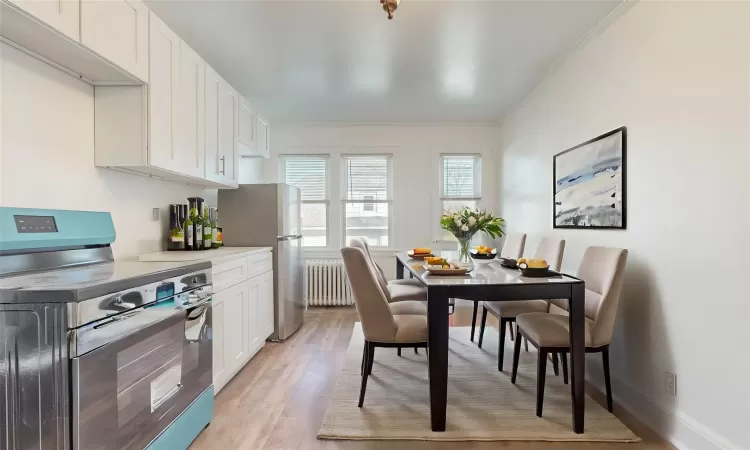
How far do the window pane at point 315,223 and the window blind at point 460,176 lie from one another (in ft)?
5.59

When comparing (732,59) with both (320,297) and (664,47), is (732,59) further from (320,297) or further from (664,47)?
(320,297)

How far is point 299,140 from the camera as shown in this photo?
515 centimetres

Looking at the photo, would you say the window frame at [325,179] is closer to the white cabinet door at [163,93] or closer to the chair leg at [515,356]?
the white cabinet door at [163,93]

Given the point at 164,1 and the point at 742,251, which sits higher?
the point at 164,1

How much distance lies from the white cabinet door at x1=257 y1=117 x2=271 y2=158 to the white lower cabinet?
1.52 meters

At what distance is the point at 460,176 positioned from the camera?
5.22 m

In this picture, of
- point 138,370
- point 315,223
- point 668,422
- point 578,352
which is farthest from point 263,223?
point 668,422

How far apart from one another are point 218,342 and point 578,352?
7.11 ft

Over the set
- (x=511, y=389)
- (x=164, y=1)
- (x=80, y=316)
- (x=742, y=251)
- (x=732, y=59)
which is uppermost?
(x=164, y=1)

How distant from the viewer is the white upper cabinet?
11.8 ft

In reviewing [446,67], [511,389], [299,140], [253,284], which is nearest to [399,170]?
[299,140]

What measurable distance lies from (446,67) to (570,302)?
225cm

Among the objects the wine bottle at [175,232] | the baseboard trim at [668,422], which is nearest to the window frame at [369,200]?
the wine bottle at [175,232]

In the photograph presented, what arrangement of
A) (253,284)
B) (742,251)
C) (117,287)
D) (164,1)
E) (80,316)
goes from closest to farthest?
(80,316)
(117,287)
(742,251)
(164,1)
(253,284)
